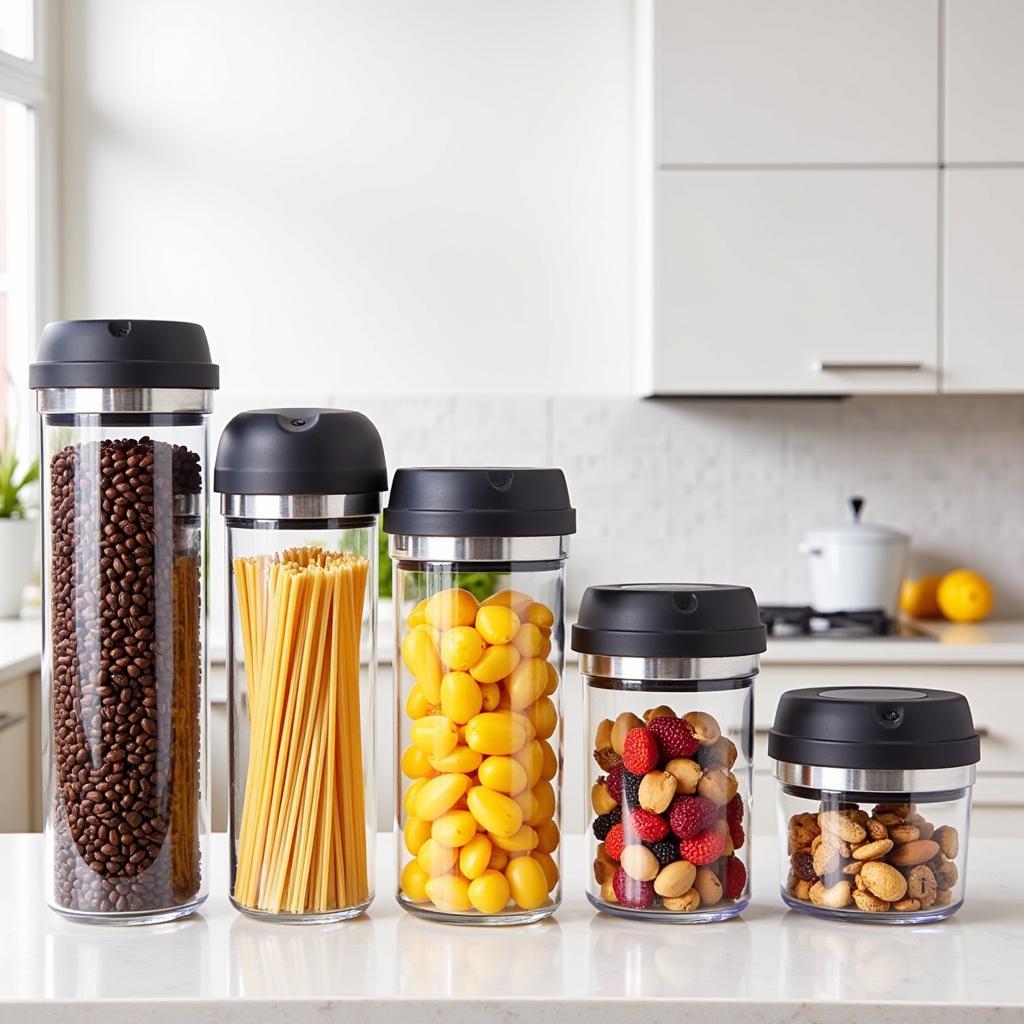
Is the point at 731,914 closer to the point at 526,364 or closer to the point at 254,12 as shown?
the point at 526,364

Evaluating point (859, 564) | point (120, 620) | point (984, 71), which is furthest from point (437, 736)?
point (984, 71)

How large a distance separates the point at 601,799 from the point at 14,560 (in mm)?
2394

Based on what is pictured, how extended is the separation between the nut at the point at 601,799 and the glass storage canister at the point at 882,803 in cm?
13

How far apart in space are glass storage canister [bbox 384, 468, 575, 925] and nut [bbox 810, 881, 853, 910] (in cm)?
19

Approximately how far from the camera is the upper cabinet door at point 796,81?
106 inches

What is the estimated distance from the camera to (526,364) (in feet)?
10.4

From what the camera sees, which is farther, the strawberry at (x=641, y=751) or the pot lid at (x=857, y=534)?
the pot lid at (x=857, y=534)

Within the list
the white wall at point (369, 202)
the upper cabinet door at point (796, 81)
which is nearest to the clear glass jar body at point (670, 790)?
the upper cabinet door at point (796, 81)

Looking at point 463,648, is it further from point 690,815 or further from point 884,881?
point 884,881

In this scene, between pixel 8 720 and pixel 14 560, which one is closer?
pixel 8 720

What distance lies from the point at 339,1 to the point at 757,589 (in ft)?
5.73

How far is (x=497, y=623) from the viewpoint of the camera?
89cm

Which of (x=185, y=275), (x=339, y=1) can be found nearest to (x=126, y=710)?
(x=185, y=275)

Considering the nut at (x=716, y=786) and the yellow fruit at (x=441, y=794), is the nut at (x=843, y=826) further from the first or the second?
the yellow fruit at (x=441, y=794)
